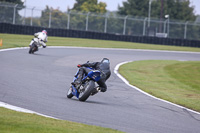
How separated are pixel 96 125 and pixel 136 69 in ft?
42.8

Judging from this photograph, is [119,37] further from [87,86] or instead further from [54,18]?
[87,86]

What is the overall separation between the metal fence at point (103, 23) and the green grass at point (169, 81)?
20177 millimetres

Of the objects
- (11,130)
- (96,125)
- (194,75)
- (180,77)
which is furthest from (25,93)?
(194,75)

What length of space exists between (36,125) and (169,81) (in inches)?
437

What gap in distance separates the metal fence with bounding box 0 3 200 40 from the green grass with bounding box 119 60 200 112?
20.2 m

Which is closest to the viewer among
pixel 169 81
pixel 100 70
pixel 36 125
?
pixel 36 125

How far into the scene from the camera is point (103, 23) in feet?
143

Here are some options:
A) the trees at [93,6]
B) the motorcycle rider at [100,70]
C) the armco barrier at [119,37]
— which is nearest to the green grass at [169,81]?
the motorcycle rider at [100,70]

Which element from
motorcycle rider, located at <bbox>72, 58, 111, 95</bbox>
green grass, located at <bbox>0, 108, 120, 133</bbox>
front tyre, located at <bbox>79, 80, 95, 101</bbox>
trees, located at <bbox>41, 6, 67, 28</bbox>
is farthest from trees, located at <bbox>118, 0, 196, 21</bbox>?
green grass, located at <bbox>0, 108, 120, 133</bbox>

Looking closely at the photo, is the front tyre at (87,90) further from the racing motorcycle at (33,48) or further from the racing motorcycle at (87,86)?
the racing motorcycle at (33,48)

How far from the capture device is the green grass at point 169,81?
1257cm

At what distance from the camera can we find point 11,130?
578 centimetres

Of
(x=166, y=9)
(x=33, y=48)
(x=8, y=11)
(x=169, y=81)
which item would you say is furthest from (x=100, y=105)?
(x=166, y=9)

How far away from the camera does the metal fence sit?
4012cm
